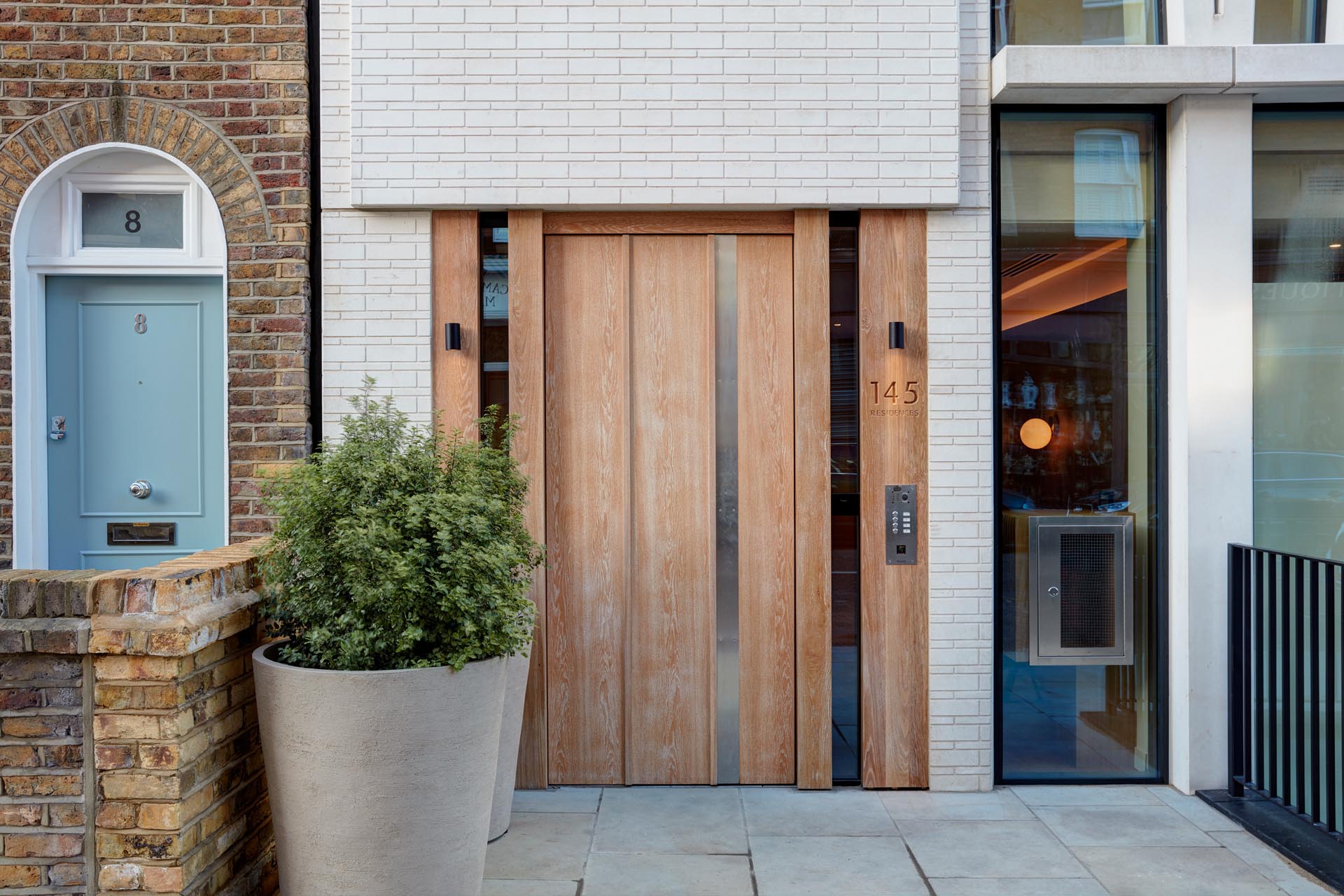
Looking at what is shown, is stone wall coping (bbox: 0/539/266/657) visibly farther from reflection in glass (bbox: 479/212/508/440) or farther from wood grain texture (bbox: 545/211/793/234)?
wood grain texture (bbox: 545/211/793/234)

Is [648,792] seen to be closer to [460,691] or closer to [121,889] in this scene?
[460,691]

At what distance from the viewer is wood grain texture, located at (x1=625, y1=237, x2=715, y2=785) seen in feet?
14.6

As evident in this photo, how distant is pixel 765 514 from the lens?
14.7ft

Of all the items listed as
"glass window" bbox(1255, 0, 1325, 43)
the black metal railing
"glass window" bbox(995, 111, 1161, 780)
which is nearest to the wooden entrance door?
"glass window" bbox(995, 111, 1161, 780)

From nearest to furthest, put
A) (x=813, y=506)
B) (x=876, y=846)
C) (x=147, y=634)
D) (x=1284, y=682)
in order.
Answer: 1. (x=147, y=634)
2. (x=876, y=846)
3. (x=1284, y=682)
4. (x=813, y=506)

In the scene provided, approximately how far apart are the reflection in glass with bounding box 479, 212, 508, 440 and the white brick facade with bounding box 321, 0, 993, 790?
18 cm

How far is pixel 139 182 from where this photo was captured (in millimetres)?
4367

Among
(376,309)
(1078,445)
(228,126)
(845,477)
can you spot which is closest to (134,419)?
(376,309)

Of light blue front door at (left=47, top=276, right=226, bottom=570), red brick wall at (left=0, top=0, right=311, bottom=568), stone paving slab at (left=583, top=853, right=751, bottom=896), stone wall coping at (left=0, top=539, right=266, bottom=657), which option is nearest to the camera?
stone wall coping at (left=0, top=539, right=266, bottom=657)

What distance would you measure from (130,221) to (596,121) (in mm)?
2128

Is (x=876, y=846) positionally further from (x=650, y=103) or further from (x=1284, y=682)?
(x=650, y=103)

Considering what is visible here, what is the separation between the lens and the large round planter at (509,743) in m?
3.84

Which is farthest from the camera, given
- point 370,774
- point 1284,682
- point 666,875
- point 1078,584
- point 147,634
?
point 1078,584

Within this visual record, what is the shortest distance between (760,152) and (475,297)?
4.65 feet
